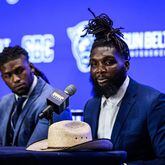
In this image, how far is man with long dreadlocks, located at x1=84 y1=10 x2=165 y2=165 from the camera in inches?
82.7

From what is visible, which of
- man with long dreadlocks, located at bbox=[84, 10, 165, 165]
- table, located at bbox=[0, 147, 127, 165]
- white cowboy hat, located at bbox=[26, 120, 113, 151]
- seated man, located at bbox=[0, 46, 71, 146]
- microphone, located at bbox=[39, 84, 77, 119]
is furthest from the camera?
seated man, located at bbox=[0, 46, 71, 146]

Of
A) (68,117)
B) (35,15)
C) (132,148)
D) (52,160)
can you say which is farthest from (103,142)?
(35,15)

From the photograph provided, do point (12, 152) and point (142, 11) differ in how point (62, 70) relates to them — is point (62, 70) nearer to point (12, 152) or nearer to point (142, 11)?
point (142, 11)

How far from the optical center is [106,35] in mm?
A: 2346

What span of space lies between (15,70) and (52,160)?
5.38ft

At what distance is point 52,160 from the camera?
123 centimetres

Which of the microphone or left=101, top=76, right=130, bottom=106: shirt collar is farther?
left=101, top=76, right=130, bottom=106: shirt collar

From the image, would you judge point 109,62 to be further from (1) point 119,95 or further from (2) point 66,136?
(2) point 66,136

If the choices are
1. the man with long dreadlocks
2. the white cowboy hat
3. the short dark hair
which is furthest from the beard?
the short dark hair

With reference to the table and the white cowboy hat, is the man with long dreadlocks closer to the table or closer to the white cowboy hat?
the white cowboy hat

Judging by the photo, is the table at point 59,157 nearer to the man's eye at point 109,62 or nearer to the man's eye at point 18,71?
the man's eye at point 109,62

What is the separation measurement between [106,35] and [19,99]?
0.77 meters

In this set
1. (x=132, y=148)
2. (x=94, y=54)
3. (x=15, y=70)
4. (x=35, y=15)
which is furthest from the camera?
(x=35, y=15)

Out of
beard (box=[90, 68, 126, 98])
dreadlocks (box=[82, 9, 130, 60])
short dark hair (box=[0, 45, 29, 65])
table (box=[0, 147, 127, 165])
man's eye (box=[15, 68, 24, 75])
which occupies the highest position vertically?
dreadlocks (box=[82, 9, 130, 60])
